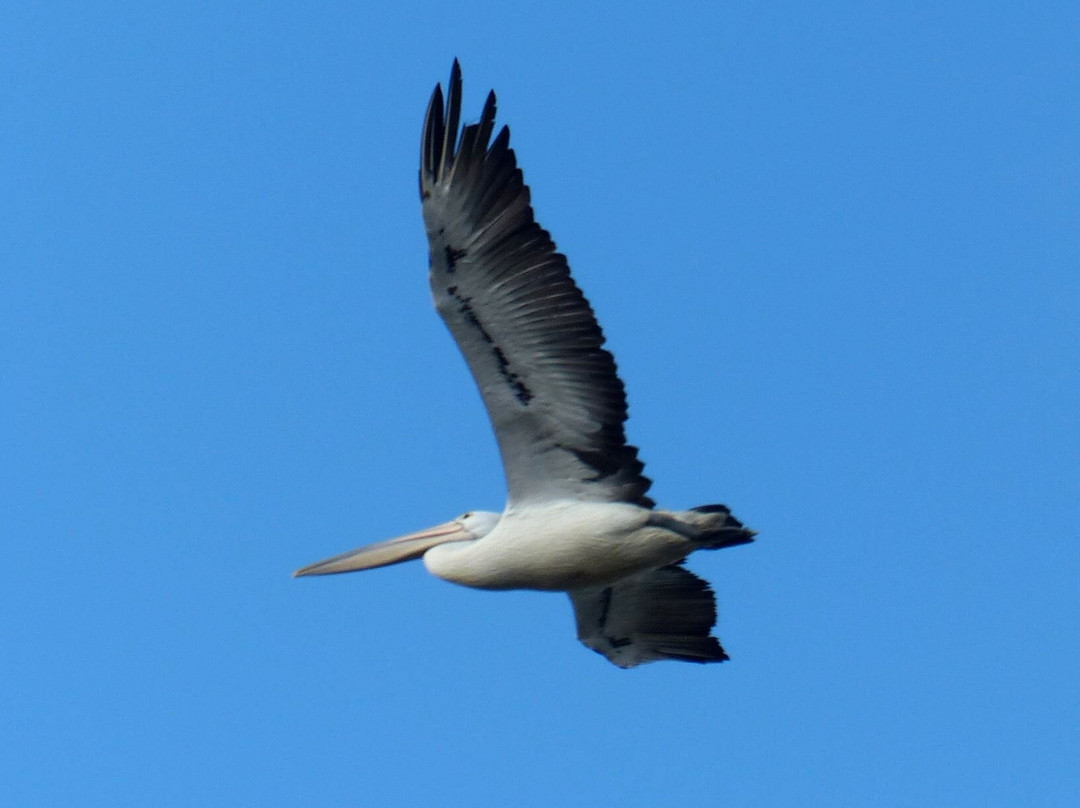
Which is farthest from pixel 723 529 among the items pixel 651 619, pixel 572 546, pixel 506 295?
pixel 506 295

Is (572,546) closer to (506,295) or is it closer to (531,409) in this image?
(531,409)

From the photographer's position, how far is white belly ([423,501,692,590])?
11.2 meters

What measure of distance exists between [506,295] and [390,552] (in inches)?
116

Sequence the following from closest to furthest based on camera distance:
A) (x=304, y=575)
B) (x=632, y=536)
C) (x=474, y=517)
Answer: (x=632, y=536) < (x=474, y=517) < (x=304, y=575)

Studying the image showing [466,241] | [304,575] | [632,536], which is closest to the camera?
[466,241]

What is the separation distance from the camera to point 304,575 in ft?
42.7

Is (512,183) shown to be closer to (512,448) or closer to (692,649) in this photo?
(512,448)

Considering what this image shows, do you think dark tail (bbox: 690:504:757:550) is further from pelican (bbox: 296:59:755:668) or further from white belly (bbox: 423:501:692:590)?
white belly (bbox: 423:501:692:590)

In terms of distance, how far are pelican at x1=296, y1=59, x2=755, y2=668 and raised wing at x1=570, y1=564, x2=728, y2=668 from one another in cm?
3

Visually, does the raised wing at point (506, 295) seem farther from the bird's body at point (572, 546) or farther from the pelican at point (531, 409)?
the bird's body at point (572, 546)

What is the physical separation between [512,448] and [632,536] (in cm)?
102

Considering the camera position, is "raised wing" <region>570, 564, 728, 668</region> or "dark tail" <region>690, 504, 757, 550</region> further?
"raised wing" <region>570, 564, 728, 668</region>

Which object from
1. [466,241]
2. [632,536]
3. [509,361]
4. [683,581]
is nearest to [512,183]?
[466,241]

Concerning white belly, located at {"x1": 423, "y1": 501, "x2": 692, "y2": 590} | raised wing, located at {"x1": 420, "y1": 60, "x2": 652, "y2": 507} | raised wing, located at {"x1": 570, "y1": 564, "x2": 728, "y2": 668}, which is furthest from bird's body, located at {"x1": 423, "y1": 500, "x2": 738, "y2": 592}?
raised wing, located at {"x1": 570, "y1": 564, "x2": 728, "y2": 668}
